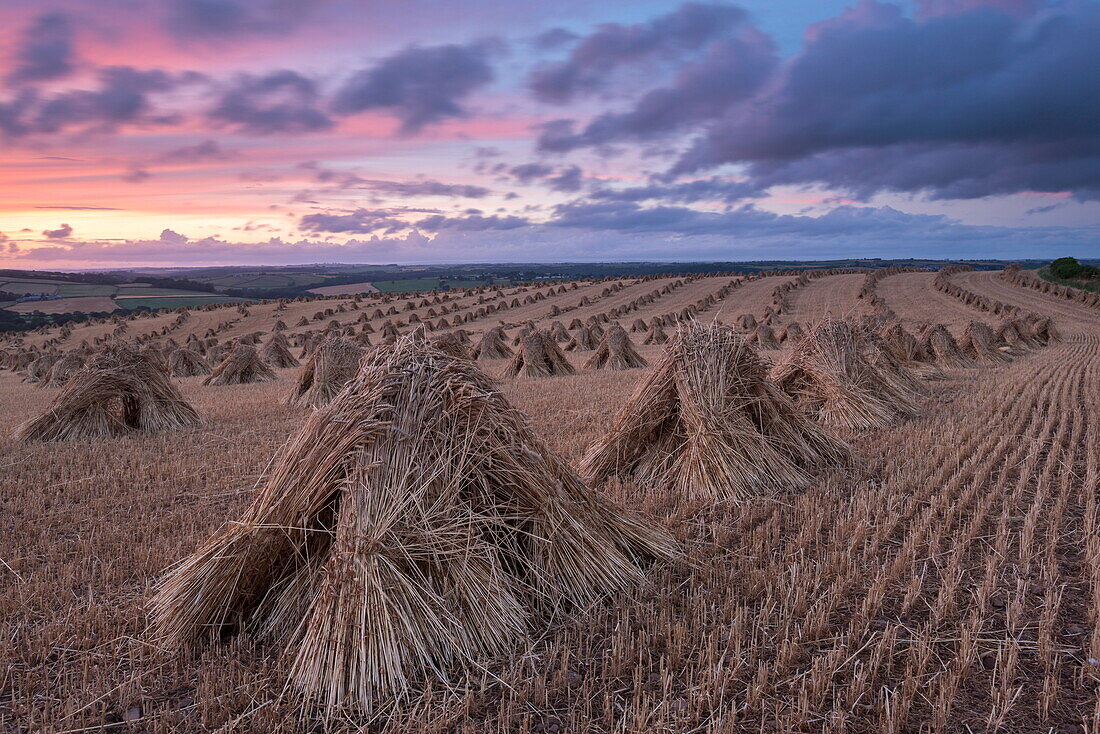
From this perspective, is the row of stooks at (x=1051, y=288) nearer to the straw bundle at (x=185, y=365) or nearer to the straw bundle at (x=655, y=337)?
the straw bundle at (x=655, y=337)

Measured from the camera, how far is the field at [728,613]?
2820 millimetres

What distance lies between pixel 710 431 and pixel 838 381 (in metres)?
4.05

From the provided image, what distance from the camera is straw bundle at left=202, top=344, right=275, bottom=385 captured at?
17609 mm

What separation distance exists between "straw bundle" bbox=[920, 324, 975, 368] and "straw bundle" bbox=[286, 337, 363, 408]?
14606 millimetres

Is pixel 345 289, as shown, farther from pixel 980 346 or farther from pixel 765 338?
pixel 980 346

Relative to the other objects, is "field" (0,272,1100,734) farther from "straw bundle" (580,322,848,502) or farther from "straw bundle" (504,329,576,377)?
"straw bundle" (504,329,576,377)

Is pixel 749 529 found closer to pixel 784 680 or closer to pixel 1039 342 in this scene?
pixel 784 680

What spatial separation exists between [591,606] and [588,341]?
2217 centimetres

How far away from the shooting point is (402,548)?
3172 mm

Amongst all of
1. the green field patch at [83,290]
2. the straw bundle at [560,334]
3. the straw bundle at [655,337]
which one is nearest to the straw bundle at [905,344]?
the straw bundle at [655,337]

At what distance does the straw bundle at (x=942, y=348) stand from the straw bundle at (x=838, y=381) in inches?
320

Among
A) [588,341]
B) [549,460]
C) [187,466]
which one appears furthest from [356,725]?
[588,341]

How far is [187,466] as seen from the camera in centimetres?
720

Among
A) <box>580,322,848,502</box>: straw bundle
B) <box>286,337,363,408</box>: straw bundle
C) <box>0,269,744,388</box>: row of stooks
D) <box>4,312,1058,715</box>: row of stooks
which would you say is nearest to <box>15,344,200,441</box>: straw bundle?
<box>0,269,744,388</box>: row of stooks
